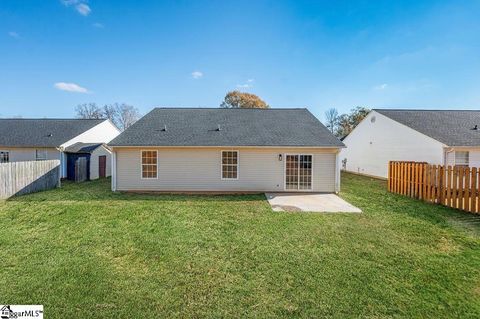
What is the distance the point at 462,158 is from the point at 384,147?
4483 millimetres

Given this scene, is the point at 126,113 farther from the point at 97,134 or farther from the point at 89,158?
the point at 89,158

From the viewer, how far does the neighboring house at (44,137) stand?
17.1 metres

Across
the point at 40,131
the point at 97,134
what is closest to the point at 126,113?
the point at 97,134

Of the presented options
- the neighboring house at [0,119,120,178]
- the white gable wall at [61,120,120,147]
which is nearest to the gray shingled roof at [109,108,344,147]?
the white gable wall at [61,120,120,147]

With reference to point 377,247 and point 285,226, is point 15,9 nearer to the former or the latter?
point 285,226

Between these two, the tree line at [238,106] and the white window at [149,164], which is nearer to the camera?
the white window at [149,164]

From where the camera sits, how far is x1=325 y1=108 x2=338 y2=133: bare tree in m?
46.9

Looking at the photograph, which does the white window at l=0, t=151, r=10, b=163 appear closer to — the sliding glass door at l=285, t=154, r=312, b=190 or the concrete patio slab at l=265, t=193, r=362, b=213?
the concrete patio slab at l=265, t=193, r=362, b=213

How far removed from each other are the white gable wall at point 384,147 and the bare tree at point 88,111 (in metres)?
51.2

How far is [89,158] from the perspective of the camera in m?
16.9

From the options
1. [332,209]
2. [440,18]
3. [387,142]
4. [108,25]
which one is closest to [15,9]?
[108,25]

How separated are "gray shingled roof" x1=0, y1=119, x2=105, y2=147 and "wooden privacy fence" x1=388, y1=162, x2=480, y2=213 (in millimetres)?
22484

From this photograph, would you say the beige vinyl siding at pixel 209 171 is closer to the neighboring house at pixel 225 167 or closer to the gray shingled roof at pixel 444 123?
the neighboring house at pixel 225 167

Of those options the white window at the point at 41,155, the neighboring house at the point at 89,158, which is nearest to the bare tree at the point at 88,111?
the white window at the point at 41,155
